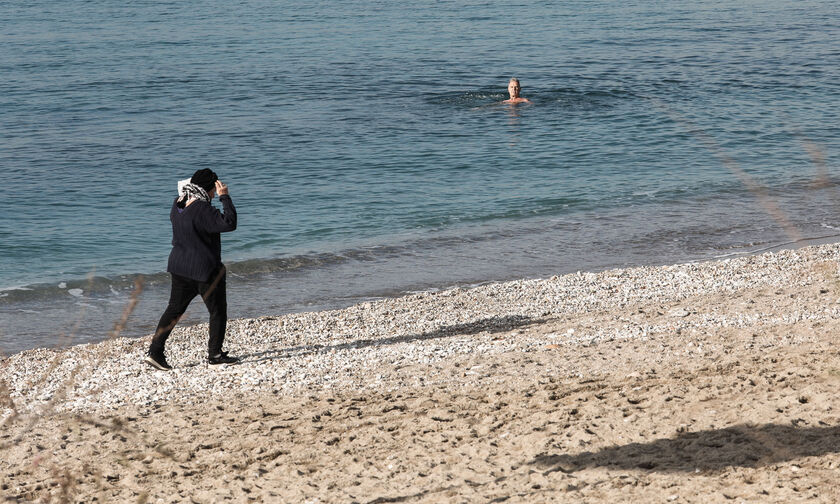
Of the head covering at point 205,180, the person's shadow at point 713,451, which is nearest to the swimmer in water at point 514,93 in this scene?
the head covering at point 205,180

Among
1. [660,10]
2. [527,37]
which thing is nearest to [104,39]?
[527,37]

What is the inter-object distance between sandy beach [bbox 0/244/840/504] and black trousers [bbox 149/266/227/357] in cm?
26

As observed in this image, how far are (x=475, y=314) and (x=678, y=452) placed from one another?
503cm

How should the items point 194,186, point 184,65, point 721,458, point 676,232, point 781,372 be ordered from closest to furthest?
point 721,458 → point 781,372 → point 194,186 → point 676,232 → point 184,65

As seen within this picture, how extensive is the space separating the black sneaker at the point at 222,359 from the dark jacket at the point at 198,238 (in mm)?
830

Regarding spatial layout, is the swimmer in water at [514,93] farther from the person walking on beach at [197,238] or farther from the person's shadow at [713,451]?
the person's shadow at [713,451]

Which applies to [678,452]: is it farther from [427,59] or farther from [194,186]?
[427,59]

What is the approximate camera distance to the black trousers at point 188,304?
788 centimetres

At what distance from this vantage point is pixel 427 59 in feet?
101

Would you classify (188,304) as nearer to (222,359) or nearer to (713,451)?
(222,359)

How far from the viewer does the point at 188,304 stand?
8.10 metres

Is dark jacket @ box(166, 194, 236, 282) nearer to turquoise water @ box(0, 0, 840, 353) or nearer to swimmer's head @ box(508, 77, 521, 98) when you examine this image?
turquoise water @ box(0, 0, 840, 353)

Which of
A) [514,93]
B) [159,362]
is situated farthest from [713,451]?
[514,93]

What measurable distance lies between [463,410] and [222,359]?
265 centimetres
